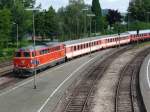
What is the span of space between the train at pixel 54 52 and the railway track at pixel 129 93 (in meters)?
8.80

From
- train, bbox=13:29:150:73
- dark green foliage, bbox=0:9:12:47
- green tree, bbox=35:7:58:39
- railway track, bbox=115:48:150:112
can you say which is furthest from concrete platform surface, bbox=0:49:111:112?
green tree, bbox=35:7:58:39

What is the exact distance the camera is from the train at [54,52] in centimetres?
4238

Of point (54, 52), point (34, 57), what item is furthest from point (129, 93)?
point (54, 52)

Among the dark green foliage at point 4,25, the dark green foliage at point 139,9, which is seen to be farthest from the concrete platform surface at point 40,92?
the dark green foliage at point 139,9

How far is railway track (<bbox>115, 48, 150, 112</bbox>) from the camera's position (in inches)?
1156

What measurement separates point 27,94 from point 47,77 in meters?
8.62

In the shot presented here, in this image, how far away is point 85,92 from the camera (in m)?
35.2

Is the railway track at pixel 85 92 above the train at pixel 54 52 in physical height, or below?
below

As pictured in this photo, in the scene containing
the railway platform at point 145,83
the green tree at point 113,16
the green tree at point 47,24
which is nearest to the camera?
the railway platform at point 145,83

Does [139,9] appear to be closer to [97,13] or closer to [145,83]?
[97,13]

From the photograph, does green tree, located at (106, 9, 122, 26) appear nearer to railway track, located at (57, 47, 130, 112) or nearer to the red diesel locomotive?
railway track, located at (57, 47, 130, 112)

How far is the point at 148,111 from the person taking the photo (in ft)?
88.1

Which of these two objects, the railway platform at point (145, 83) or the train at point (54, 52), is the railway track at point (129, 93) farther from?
the train at point (54, 52)

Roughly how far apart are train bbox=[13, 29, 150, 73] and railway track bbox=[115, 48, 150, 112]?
8795 millimetres
